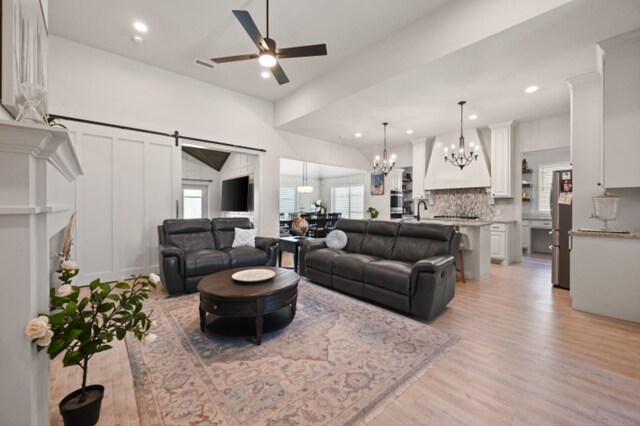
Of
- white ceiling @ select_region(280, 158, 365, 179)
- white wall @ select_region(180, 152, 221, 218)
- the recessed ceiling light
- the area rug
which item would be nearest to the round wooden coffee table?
the area rug

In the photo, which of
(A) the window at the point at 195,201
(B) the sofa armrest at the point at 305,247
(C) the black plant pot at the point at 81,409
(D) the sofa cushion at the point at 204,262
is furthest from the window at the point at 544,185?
(A) the window at the point at 195,201

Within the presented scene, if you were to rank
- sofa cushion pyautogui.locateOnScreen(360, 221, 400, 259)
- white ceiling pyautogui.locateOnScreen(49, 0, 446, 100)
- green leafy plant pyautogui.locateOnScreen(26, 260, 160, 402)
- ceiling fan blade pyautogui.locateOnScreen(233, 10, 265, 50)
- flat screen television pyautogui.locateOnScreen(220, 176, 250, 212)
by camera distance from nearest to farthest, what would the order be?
green leafy plant pyautogui.locateOnScreen(26, 260, 160, 402) → ceiling fan blade pyautogui.locateOnScreen(233, 10, 265, 50) → white ceiling pyautogui.locateOnScreen(49, 0, 446, 100) → sofa cushion pyautogui.locateOnScreen(360, 221, 400, 259) → flat screen television pyautogui.locateOnScreen(220, 176, 250, 212)

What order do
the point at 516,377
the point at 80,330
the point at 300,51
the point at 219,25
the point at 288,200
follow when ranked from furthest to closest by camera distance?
the point at 288,200 < the point at 219,25 < the point at 300,51 < the point at 516,377 < the point at 80,330

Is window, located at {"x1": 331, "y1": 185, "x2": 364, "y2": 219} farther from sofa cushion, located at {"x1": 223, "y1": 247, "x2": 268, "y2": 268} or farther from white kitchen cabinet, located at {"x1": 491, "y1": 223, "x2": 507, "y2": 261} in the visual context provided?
sofa cushion, located at {"x1": 223, "y1": 247, "x2": 268, "y2": 268}

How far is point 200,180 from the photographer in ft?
26.8

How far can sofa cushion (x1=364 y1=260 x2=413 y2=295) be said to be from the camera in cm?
285

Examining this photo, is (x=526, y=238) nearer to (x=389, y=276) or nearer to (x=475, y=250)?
(x=475, y=250)

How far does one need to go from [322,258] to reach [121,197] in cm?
331

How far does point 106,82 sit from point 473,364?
5.79 meters

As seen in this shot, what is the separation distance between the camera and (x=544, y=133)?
17.6 feet

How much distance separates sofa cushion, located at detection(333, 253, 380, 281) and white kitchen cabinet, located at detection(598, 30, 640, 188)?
2781mm

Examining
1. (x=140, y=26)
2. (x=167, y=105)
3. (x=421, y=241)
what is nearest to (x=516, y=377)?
(x=421, y=241)

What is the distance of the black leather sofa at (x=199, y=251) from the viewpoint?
11.3ft

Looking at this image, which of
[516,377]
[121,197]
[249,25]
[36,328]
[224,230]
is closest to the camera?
[36,328]
